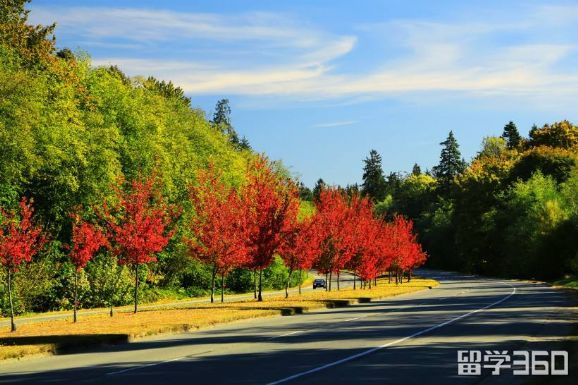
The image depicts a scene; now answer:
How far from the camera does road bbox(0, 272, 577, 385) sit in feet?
47.6

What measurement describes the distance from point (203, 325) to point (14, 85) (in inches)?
776

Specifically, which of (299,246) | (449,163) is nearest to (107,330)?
(299,246)

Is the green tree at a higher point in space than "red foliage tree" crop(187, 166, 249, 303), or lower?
higher

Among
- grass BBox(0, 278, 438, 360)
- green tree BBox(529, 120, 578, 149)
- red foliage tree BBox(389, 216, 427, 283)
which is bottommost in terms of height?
grass BBox(0, 278, 438, 360)

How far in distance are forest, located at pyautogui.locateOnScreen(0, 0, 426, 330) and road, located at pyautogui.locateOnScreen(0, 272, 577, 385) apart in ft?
35.6

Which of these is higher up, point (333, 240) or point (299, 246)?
point (333, 240)

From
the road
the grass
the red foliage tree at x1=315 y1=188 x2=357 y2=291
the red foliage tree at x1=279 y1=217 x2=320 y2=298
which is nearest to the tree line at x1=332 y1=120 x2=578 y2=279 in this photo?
the red foliage tree at x1=315 y1=188 x2=357 y2=291

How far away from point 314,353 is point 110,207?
3360 cm

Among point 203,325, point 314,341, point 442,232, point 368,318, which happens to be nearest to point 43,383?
point 314,341

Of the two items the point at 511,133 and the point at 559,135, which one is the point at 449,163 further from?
the point at 559,135

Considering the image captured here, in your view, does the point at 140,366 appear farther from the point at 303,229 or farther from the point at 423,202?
the point at 423,202

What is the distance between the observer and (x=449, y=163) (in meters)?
174

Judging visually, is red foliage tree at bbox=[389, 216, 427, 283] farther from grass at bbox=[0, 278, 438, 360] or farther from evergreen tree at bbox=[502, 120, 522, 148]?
evergreen tree at bbox=[502, 120, 522, 148]

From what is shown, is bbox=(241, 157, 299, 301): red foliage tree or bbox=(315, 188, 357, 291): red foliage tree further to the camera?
bbox=(315, 188, 357, 291): red foliage tree
